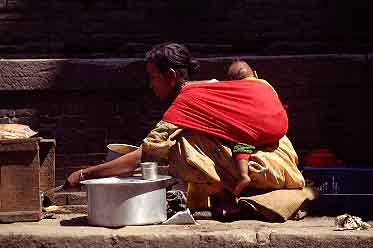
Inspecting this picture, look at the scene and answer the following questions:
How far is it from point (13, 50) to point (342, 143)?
3012 millimetres

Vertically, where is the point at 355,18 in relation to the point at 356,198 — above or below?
above

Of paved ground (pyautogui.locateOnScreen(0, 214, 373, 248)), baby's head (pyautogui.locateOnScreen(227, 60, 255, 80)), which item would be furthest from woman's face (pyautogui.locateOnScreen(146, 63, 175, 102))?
paved ground (pyautogui.locateOnScreen(0, 214, 373, 248))

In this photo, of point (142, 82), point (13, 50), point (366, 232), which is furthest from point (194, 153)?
point (13, 50)

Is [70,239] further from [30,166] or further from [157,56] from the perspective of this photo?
[157,56]

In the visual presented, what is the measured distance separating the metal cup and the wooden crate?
0.85m

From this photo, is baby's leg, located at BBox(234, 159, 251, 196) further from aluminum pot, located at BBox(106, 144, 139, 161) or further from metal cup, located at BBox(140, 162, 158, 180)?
aluminum pot, located at BBox(106, 144, 139, 161)

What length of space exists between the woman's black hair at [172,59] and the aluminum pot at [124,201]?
2.72 feet

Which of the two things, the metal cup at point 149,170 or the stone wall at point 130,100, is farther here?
the stone wall at point 130,100

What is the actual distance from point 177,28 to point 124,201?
239 centimetres

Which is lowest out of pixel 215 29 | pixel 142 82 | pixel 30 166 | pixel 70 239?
pixel 70 239

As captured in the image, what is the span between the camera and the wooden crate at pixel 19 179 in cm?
509

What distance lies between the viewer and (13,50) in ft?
21.5

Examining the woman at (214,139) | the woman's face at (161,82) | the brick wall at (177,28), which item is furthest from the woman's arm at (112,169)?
the brick wall at (177,28)

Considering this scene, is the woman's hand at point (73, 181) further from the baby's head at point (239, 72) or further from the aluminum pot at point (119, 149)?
the baby's head at point (239, 72)
